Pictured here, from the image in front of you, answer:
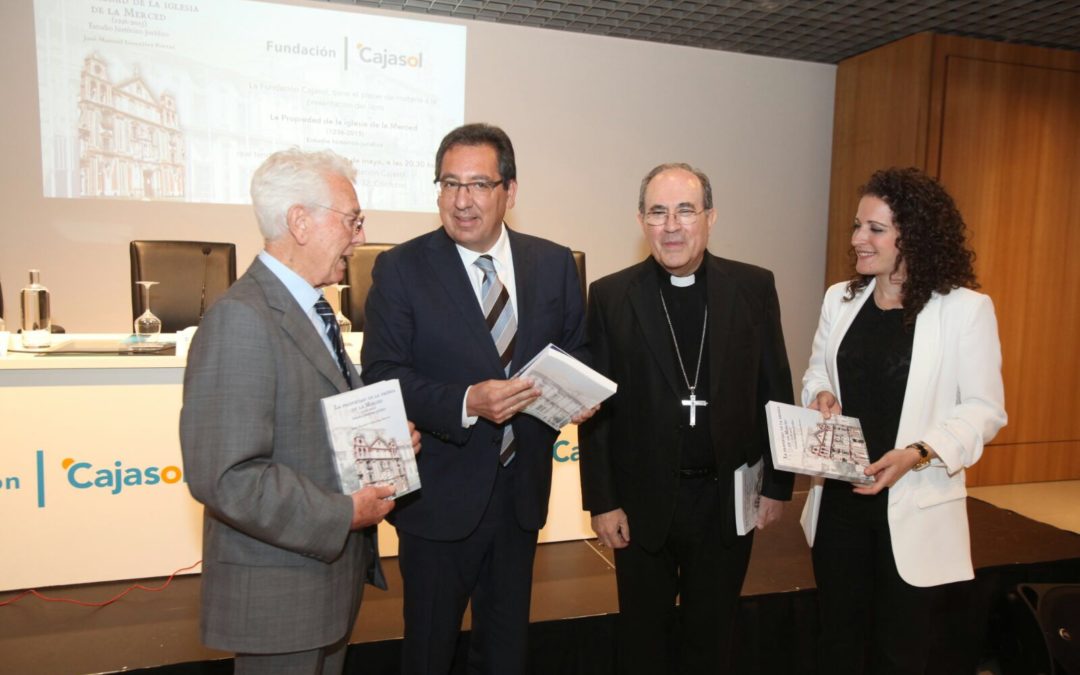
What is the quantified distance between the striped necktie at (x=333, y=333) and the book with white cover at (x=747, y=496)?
104cm

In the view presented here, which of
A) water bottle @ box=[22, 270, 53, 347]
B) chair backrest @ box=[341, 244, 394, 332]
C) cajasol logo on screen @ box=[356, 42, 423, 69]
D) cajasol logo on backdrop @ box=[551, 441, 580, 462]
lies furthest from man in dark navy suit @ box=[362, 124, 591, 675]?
cajasol logo on screen @ box=[356, 42, 423, 69]

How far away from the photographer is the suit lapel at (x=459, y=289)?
1.77 metres

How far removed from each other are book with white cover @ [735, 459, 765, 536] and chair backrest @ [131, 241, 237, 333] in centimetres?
332

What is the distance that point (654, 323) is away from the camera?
1960 millimetres

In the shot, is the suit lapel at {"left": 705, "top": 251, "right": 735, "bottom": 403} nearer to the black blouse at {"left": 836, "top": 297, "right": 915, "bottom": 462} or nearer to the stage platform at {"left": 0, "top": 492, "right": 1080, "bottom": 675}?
the black blouse at {"left": 836, "top": 297, "right": 915, "bottom": 462}

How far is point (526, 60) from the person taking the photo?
538 cm

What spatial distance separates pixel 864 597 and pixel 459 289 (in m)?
1.37

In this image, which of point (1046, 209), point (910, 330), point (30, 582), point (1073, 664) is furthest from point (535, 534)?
point (1046, 209)

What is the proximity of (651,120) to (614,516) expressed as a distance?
4431 mm

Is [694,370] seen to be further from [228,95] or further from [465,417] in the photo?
[228,95]

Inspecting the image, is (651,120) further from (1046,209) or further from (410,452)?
(410,452)

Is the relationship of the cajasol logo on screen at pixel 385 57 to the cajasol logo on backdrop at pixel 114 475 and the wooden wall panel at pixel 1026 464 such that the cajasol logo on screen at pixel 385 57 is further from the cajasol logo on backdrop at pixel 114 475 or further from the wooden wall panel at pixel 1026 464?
the wooden wall panel at pixel 1026 464

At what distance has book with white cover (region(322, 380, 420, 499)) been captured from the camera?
1402 mm

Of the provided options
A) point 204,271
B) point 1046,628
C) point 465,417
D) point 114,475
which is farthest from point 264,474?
Result: point 204,271
